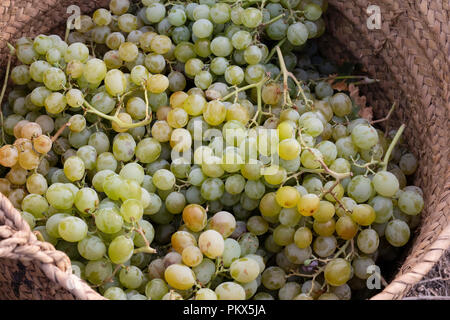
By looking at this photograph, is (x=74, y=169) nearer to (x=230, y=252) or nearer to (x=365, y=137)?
(x=230, y=252)

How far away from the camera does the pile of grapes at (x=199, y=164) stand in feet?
2.97

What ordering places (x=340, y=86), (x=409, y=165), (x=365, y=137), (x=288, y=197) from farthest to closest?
(x=340, y=86) < (x=409, y=165) < (x=365, y=137) < (x=288, y=197)

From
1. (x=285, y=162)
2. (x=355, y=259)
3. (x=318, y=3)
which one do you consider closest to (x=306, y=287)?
(x=355, y=259)

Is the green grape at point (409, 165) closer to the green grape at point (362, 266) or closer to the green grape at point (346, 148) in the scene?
the green grape at point (346, 148)

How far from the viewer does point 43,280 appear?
31.6 inches

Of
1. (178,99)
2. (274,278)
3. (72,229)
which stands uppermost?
(178,99)

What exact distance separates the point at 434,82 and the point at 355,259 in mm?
419

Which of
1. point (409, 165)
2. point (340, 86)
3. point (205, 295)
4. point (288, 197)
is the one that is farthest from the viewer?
point (340, 86)

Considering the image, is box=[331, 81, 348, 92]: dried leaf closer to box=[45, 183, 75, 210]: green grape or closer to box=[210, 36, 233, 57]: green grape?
box=[210, 36, 233, 57]: green grape

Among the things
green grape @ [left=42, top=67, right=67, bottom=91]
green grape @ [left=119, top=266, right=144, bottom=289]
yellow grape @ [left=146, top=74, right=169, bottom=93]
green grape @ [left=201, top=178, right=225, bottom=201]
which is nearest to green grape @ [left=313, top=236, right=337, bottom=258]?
green grape @ [left=201, top=178, right=225, bottom=201]

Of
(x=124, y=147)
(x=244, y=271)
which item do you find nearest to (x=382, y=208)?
(x=244, y=271)

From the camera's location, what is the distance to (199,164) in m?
0.99

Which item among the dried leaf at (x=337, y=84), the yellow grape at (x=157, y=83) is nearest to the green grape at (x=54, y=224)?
the yellow grape at (x=157, y=83)

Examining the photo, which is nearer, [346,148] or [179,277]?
[179,277]
